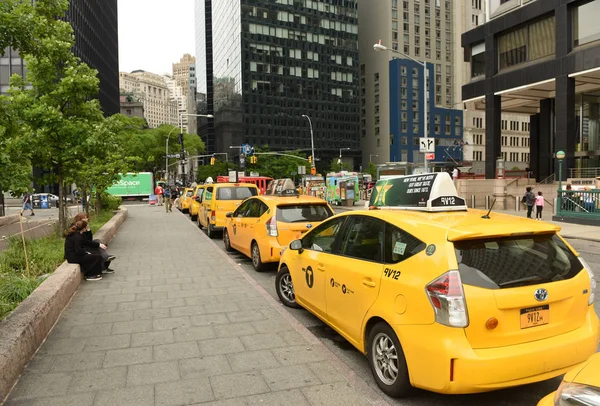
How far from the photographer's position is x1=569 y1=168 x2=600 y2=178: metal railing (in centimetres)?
2991

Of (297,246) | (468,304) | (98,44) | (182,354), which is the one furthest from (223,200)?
(98,44)

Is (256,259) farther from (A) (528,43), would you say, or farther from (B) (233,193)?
(A) (528,43)

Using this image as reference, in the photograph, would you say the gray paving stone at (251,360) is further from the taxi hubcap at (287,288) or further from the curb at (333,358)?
the taxi hubcap at (287,288)

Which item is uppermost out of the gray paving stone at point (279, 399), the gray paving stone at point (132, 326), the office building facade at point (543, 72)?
the office building facade at point (543, 72)

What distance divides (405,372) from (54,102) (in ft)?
36.9

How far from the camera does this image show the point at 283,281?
22.0 ft

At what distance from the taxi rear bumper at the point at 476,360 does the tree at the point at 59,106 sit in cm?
977

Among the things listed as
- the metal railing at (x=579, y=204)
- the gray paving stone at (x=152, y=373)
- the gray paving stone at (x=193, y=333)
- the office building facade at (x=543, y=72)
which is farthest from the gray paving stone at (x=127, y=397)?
the office building facade at (x=543, y=72)

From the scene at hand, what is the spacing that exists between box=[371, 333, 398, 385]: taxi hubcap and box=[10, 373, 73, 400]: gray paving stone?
107 inches

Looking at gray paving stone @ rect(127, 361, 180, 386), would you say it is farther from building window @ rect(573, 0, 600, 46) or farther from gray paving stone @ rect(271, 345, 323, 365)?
building window @ rect(573, 0, 600, 46)

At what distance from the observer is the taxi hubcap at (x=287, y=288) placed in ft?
21.4

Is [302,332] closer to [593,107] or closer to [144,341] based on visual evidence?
[144,341]

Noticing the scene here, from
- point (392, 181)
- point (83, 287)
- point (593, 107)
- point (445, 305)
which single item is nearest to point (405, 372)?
point (445, 305)

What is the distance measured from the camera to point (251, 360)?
4609 mm
